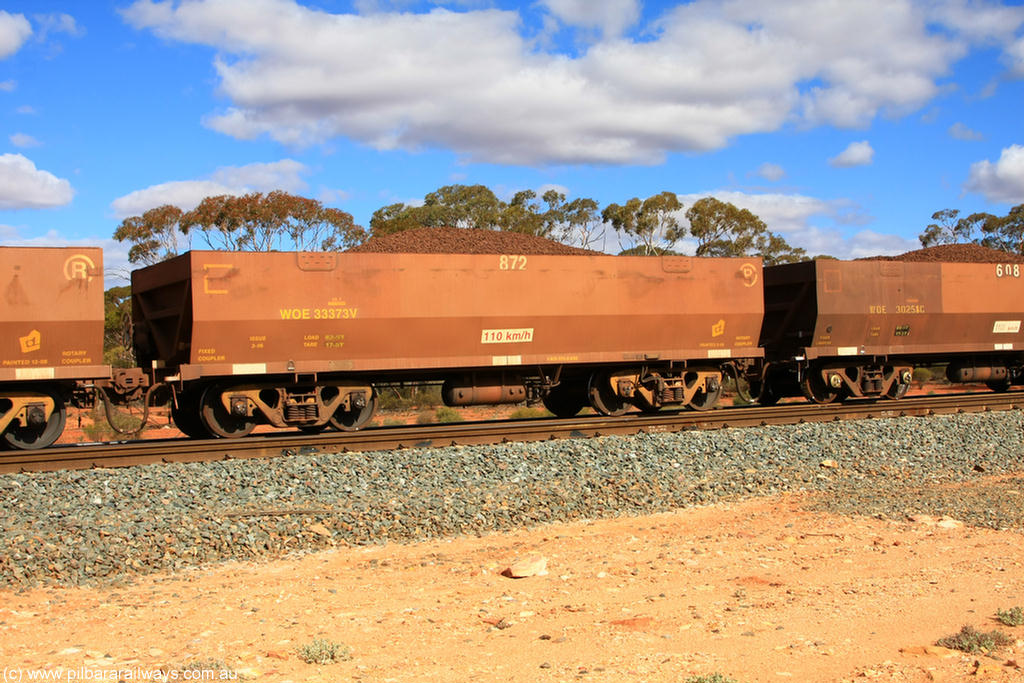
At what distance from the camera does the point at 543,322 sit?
14570 millimetres

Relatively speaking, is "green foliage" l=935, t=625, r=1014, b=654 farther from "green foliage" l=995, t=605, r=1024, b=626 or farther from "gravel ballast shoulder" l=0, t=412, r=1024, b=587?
"gravel ballast shoulder" l=0, t=412, r=1024, b=587

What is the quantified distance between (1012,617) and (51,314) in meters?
11.5

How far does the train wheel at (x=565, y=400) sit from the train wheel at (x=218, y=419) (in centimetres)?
574

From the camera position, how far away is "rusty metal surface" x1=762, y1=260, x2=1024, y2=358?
58.0 ft

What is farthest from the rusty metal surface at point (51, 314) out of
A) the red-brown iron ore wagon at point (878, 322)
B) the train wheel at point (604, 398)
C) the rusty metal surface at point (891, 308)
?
the rusty metal surface at point (891, 308)

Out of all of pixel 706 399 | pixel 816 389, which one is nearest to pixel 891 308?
pixel 816 389

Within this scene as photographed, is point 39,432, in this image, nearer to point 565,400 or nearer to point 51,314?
point 51,314

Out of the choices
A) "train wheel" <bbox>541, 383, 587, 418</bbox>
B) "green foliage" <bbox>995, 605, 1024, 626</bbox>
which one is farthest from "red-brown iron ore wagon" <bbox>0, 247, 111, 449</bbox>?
"green foliage" <bbox>995, 605, 1024, 626</bbox>

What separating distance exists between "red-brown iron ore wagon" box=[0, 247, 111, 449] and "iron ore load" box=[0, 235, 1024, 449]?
0.02m

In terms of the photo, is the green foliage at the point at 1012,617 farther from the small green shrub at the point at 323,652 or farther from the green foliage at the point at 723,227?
the green foliage at the point at 723,227

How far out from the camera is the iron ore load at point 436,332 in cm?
1208

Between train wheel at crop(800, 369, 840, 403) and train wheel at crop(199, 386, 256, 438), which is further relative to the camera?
train wheel at crop(800, 369, 840, 403)

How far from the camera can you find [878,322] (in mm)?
18219

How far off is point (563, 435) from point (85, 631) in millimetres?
7973
